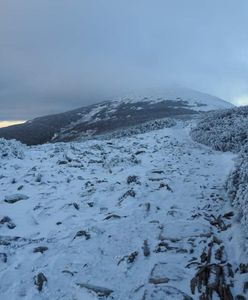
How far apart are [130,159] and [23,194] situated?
20.3ft

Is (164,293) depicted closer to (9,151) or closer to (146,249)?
(146,249)

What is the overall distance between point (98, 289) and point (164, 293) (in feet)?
3.83

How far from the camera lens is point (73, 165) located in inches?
591

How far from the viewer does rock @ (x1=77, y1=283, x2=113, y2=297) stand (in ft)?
21.5

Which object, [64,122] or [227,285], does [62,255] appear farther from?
[64,122]

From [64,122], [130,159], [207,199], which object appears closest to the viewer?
[207,199]

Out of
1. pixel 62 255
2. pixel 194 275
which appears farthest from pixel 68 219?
pixel 194 275

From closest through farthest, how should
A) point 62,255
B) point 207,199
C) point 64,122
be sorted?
1. point 62,255
2. point 207,199
3. point 64,122

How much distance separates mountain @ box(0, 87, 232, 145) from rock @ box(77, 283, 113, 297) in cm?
5255

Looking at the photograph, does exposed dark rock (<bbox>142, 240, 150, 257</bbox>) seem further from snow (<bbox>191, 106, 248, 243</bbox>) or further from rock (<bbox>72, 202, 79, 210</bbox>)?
rock (<bbox>72, 202, 79, 210</bbox>)

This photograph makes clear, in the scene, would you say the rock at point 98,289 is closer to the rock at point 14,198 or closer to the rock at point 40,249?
the rock at point 40,249

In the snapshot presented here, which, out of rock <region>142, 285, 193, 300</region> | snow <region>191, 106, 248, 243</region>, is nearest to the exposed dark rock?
rock <region>142, 285, 193, 300</region>

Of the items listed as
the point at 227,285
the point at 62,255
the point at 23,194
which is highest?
the point at 23,194

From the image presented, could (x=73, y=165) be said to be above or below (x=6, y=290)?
above
